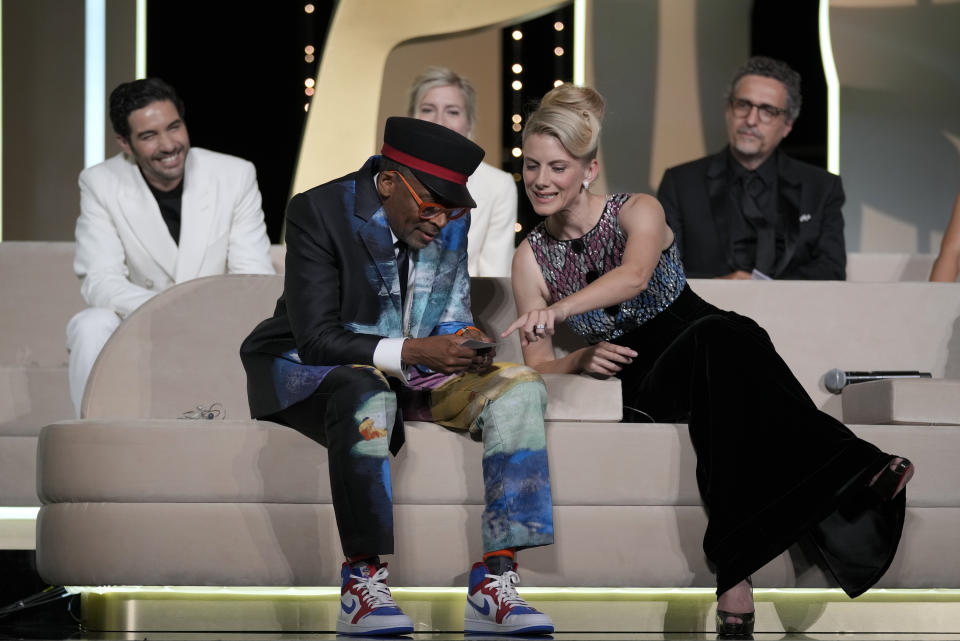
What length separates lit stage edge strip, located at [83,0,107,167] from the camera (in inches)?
229

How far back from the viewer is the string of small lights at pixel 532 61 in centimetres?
623

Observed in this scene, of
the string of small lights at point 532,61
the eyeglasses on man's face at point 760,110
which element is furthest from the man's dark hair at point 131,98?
the string of small lights at point 532,61

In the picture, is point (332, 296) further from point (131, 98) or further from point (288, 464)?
point (131, 98)

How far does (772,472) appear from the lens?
92.9 inches

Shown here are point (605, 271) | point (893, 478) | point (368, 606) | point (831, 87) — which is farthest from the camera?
point (831, 87)

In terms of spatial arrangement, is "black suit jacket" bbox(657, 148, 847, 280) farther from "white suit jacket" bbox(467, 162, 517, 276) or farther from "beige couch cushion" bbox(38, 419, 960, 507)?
"beige couch cushion" bbox(38, 419, 960, 507)

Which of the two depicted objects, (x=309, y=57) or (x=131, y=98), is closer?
(x=131, y=98)

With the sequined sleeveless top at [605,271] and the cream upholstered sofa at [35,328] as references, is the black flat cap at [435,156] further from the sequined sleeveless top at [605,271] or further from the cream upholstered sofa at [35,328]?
the cream upholstered sofa at [35,328]

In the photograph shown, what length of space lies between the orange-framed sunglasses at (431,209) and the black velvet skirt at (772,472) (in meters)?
0.62

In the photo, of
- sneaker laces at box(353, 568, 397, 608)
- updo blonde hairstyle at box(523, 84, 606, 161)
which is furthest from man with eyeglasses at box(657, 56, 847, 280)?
sneaker laces at box(353, 568, 397, 608)

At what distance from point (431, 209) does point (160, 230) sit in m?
1.47

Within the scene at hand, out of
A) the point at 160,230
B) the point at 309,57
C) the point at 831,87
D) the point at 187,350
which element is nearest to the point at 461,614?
the point at 187,350

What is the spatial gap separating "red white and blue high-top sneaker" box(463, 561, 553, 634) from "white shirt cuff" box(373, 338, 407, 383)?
0.43m

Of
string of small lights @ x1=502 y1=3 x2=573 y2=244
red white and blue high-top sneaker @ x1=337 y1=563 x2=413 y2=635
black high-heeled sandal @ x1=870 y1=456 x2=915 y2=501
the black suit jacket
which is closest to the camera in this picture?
red white and blue high-top sneaker @ x1=337 y1=563 x2=413 y2=635
